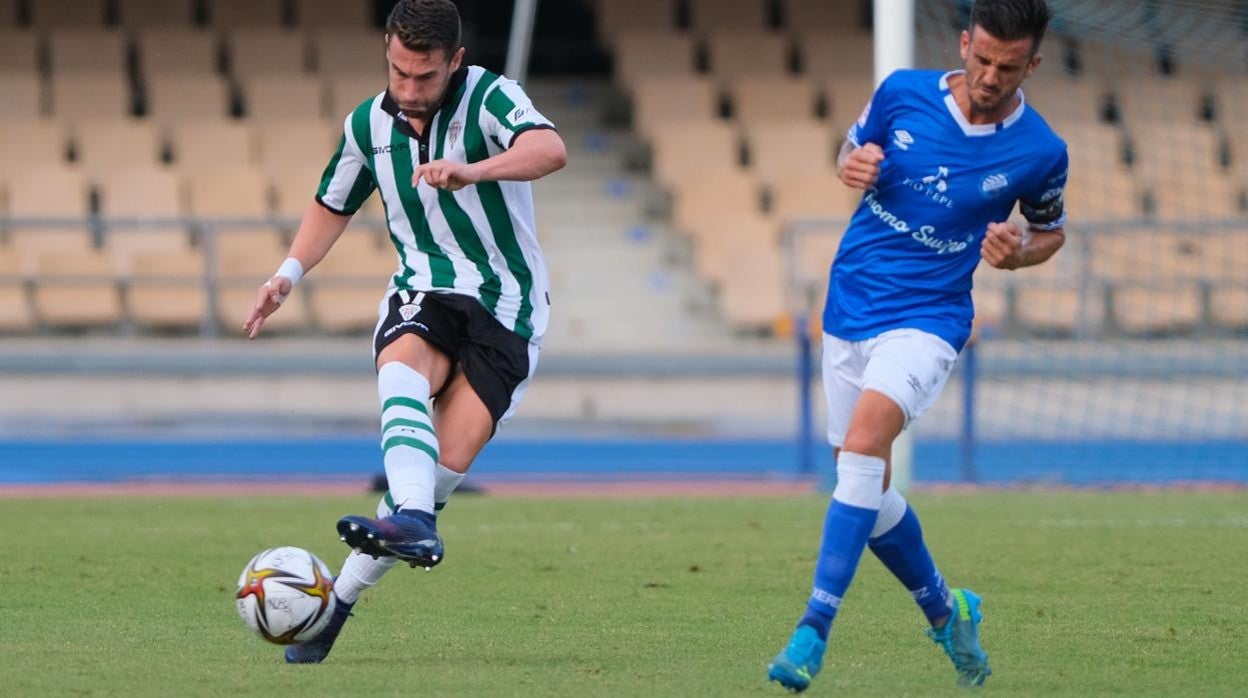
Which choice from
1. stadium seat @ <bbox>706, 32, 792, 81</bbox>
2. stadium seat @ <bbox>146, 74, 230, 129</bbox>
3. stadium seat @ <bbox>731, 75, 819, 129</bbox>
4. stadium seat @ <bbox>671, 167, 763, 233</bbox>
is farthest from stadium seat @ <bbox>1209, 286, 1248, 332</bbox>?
stadium seat @ <bbox>146, 74, 230, 129</bbox>

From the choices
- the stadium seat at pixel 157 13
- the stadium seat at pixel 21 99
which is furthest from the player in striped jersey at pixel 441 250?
the stadium seat at pixel 157 13

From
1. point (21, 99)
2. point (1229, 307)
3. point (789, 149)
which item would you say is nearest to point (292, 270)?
point (1229, 307)

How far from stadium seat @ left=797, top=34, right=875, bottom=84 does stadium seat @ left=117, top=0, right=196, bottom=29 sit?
6.51 m

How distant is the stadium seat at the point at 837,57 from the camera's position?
2069cm

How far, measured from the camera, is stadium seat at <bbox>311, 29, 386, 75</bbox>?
796 inches

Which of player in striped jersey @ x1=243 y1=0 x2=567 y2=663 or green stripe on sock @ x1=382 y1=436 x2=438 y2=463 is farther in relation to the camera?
A: player in striped jersey @ x1=243 y1=0 x2=567 y2=663

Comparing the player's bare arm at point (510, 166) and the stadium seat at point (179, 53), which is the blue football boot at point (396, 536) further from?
the stadium seat at point (179, 53)

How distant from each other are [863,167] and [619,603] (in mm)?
2457

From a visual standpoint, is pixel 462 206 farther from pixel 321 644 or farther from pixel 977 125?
pixel 977 125

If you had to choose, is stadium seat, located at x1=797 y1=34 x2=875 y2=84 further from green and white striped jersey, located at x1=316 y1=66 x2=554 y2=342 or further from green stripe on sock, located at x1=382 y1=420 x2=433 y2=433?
green stripe on sock, located at x1=382 y1=420 x2=433 y2=433

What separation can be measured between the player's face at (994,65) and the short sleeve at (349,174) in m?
1.93

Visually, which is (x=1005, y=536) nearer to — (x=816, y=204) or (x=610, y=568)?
(x=610, y=568)

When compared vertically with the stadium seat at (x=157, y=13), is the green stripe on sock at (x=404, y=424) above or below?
above

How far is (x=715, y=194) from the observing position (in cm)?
1905
